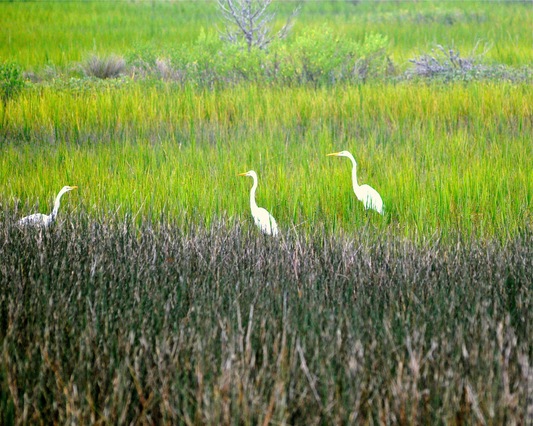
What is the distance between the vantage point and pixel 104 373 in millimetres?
1695

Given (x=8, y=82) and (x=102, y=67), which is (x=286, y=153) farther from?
(x=102, y=67)

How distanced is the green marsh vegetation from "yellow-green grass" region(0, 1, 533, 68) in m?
4.44

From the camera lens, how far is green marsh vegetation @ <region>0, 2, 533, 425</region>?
161 centimetres

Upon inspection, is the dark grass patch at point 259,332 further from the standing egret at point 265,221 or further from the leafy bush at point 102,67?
the leafy bush at point 102,67

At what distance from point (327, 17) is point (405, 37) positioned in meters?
5.83

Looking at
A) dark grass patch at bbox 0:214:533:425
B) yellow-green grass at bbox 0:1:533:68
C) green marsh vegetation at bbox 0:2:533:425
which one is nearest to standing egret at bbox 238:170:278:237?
green marsh vegetation at bbox 0:2:533:425

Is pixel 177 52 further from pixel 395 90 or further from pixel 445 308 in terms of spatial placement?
pixel 445 308

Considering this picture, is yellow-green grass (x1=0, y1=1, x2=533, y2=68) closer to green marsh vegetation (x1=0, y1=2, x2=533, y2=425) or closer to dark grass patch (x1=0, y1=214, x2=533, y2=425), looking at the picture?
green marsh vegetation (x1=0, y1=2, x2=533, y2=425)

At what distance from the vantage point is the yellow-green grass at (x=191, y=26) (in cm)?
1298

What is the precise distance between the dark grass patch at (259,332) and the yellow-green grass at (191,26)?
8.40 metres

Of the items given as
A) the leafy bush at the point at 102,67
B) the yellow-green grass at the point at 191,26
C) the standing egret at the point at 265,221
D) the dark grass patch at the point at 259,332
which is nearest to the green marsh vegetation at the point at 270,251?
the dark grass patch at the point at 259,332

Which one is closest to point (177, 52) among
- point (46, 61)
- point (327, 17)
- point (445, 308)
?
point (46, 61)

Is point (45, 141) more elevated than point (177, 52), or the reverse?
point (177, 52)

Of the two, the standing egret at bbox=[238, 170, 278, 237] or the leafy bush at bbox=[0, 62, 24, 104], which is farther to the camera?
the leafy bush at bbox=[0, 62, 24, 104]
